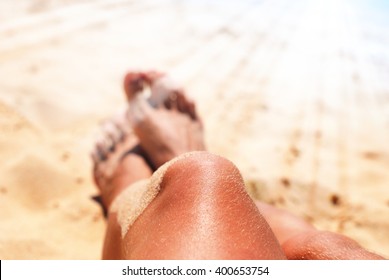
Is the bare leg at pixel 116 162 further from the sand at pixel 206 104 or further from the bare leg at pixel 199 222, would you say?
the bare leg at pixel 199 222

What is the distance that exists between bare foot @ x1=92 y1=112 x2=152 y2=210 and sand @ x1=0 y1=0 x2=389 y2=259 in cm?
7

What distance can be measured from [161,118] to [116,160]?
30cm

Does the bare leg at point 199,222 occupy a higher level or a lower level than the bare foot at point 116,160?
higher

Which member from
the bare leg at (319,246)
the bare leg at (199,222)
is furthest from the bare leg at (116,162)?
the bare leg at (319,246)

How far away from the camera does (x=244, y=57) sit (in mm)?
2889

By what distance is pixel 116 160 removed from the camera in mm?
1702

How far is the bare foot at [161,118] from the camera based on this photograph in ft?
5.43

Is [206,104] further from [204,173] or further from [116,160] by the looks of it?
[204,173]

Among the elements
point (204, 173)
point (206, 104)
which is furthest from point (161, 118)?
point (204, 173)

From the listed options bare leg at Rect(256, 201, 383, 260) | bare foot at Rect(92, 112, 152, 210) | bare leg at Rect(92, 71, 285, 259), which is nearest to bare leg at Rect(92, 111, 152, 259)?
bare foot at Rect(92, 112, 152, 210)

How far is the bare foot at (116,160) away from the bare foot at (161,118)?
0.06m

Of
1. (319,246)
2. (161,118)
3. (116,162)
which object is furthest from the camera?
(161,118)

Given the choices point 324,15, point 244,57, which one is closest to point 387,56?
point 324,15

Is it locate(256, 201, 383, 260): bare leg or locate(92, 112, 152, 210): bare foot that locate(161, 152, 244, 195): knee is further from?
locate(92, 112, 152, 210): bare foot
